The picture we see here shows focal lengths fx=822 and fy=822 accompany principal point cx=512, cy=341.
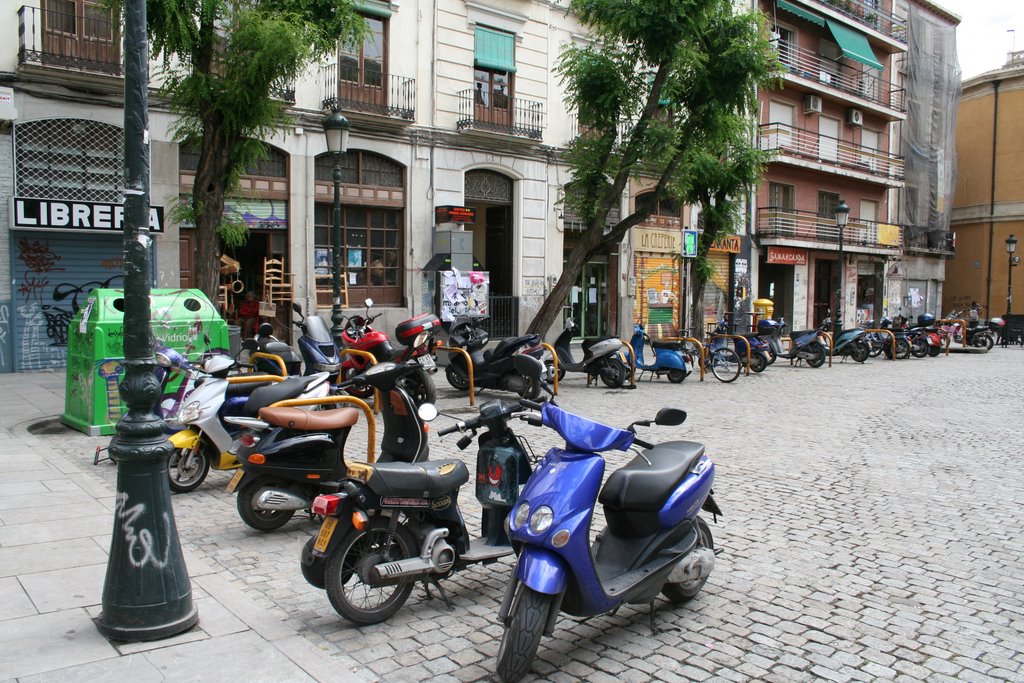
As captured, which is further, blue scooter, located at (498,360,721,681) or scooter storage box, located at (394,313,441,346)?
scooter storage box, located at (394,313,441,346)

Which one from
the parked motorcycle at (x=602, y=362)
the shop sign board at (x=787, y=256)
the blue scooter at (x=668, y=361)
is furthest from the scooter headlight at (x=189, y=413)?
the shop sign board at (x=787, y=256)

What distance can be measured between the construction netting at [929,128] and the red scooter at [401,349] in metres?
30.8

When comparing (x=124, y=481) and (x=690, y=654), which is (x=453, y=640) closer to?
(x=690, y=654)

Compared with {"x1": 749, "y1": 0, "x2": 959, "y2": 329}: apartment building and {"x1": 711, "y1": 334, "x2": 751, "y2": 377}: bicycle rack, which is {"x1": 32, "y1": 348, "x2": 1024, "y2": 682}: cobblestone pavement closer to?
{"x1": 711, "y1": 334, "x2": 751, "y2": 377}: bicycle rack

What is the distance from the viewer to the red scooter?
21.4ft

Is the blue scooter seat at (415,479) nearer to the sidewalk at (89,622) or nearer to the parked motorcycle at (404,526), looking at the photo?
the parked motorcycle at (404,526)

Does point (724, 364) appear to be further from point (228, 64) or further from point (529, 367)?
point (529, 367)

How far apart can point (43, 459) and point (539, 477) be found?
19.3 ft

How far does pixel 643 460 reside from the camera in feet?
13.7

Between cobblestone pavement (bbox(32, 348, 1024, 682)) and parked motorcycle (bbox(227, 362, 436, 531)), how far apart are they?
0.94 feet

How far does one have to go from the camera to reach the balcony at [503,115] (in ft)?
63.9

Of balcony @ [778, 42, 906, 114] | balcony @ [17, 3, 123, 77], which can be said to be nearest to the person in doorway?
balcony @ [17, 3, 123, 77]

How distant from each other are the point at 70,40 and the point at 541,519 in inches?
546

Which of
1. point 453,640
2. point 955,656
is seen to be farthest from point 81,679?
point 955,656
